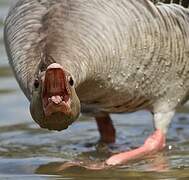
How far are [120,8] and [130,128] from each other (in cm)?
258

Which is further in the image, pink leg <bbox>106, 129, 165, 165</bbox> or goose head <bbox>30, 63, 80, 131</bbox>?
pink leg <bbox>106, 129, 165, 165</bbox>

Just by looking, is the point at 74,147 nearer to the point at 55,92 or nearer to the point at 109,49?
the point at 109,49

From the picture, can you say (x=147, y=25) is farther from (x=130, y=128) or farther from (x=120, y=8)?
(x=130, y=128)

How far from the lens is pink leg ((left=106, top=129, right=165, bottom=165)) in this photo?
9711 mm

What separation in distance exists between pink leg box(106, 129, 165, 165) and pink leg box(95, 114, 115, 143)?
844mm

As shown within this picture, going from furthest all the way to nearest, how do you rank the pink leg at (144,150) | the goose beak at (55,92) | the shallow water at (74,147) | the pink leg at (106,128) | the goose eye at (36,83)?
the pink leg at (106,128) → the pink leg at (144,150) → the shallow water at (74,147) → the goose eye at (36,83) → the goose beak at (55,92)

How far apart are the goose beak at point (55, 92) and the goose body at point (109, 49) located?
0.23m

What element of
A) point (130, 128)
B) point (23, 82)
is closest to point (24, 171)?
point (23, 82)

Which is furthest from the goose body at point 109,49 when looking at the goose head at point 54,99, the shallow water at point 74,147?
the shallow water at point 74,147

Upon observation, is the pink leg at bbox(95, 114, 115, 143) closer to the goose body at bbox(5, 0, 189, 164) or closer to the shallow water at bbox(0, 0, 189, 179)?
the shallow water at bbox(0, 0, 189, 179)

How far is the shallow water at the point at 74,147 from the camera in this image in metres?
9.27

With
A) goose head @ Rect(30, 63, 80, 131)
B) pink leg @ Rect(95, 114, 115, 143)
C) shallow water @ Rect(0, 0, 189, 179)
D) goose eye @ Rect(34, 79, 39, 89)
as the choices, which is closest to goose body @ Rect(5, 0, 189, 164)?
goose eye @ Rect(34, 79, 39, 89)

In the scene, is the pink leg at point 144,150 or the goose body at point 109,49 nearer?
the goose body at point 109,49

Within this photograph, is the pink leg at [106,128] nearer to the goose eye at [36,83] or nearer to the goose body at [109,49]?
the goose body at [109,49]
